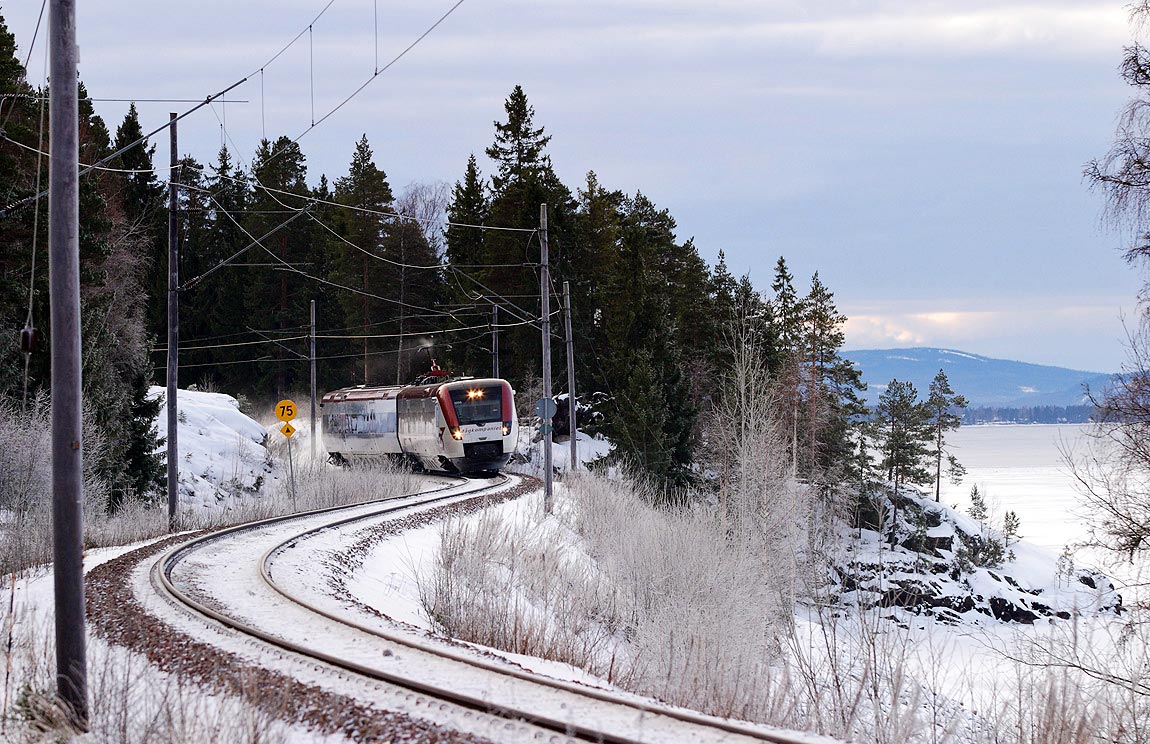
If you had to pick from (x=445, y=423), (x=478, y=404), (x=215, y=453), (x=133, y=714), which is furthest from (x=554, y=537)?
(x=215, y=453)

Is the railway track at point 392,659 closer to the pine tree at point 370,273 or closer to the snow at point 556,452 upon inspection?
the snow at point 556,452

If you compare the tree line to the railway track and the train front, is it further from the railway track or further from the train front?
the railway track

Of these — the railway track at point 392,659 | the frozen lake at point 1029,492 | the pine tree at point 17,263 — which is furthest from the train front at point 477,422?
the frozen lake at point 1029,492

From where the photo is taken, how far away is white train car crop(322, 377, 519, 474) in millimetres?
34125

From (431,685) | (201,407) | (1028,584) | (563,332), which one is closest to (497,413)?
(201,407)

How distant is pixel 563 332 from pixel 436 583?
3955 centimetres

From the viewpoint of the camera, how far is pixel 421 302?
64562 millimetres

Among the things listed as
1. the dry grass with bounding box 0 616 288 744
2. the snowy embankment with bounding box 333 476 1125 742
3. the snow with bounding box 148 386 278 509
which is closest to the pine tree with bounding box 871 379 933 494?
the snowy embankment with bounding box 333 476 1125 742

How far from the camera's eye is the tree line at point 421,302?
30766mm

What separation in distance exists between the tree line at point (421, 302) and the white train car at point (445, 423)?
4691 mm

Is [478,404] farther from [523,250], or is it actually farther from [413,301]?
[413,301]

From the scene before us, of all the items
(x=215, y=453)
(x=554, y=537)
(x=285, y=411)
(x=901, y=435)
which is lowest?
(x=901, y=435)

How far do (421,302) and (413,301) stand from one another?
62cm

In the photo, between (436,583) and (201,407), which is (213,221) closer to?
(201,407)
